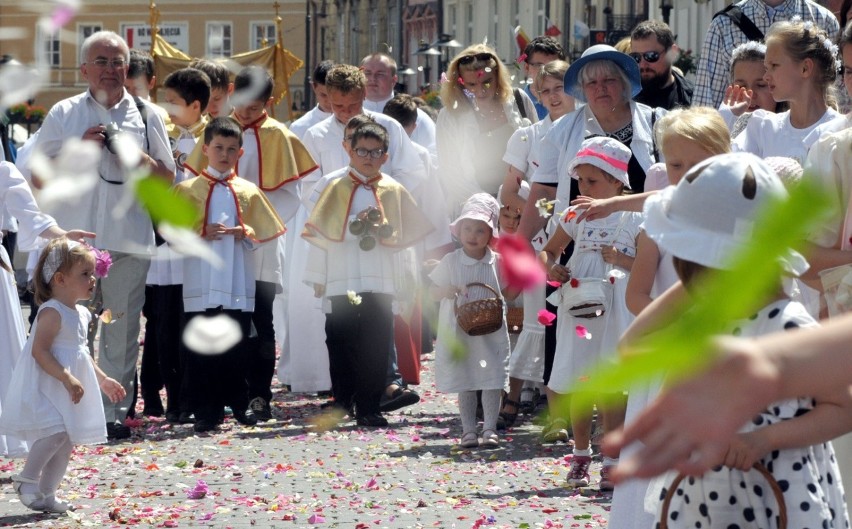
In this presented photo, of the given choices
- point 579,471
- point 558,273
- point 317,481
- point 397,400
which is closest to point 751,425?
point 558,273

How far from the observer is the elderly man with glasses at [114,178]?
8773 millimetres

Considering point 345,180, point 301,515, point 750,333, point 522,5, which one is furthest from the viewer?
point 522,5

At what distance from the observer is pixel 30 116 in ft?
187

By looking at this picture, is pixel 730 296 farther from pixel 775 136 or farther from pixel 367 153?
pixel 367 153

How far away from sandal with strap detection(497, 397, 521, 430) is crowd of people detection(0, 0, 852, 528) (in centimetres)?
3

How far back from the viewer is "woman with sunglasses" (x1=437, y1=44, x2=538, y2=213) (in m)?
9.76

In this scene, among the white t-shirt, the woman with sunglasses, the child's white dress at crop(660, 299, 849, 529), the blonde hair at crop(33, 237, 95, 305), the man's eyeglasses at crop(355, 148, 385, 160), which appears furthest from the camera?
the woman with sunglasses

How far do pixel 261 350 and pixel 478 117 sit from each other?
6.65 ft

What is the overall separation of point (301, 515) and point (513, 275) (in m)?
3.05

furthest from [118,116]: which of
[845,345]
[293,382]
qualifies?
[845,345]

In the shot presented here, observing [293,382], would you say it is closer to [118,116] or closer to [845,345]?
[118,116]

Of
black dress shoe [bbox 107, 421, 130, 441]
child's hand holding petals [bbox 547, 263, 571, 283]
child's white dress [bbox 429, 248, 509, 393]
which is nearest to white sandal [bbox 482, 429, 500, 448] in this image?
child's white dress [bbox 429, 248, 509, 393]

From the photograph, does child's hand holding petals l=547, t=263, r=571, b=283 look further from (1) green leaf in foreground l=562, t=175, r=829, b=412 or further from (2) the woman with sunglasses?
(1) green leaf in foreground l=562, t=175, r=829, b=412

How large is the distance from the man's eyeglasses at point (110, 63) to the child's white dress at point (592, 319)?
9.42 feet
